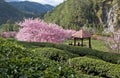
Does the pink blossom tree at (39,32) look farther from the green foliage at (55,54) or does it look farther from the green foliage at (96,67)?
the green foliage at (96,67)

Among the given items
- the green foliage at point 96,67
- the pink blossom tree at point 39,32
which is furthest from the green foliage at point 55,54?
the pink blossom tree at point 39,32

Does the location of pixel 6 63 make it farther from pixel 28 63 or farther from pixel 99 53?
pixel 99 53

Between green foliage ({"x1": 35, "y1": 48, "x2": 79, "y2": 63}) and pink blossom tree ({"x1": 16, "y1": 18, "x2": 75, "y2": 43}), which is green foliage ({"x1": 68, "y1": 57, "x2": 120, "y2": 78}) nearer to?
green foliage ({"x1": 35, "y1": 48, "x2": 79, "y2": 63})

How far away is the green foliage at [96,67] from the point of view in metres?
18.7

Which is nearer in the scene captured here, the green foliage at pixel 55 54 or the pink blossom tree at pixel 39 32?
the green foliage at pixel 55 54

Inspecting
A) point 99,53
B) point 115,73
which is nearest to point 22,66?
point 115,73

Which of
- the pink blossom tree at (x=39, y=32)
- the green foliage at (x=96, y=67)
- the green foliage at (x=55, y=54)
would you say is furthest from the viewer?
the pink blossom tree at (x=39, y=32)

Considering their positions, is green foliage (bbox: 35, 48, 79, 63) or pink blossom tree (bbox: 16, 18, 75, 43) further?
pink blossom tree (bbox: 16, 18, 75, 43)

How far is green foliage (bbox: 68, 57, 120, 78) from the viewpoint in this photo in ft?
61.3

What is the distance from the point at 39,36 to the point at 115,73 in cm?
2558

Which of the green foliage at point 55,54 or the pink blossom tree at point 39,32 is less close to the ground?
the pink blossom tree at point 39,32

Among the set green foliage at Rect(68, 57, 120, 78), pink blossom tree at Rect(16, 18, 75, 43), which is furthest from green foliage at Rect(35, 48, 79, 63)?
pink blossom tree at Rect(16, 18, 75, 43)

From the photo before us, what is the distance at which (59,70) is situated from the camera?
9945 mm

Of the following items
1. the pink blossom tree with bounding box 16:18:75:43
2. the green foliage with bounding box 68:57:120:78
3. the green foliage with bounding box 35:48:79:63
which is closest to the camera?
the green foliage with bounding box 68:57:120:78
